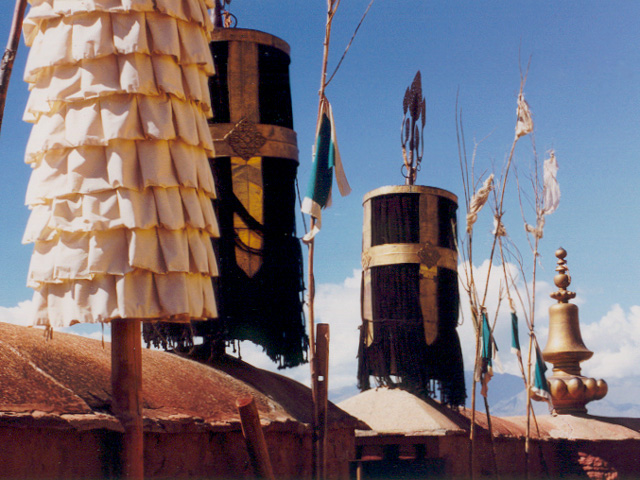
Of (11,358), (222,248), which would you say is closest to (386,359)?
(222,248)

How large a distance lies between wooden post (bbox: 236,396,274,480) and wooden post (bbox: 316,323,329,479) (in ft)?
2.93

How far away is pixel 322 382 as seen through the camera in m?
6.81

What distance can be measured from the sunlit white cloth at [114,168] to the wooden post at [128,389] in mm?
296

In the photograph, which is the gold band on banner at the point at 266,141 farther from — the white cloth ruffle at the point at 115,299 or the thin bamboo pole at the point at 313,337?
the white cloth ruffle at the point at 115,299

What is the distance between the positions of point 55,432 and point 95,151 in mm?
1838

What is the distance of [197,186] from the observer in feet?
17.4

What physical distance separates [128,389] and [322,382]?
1.95 meters

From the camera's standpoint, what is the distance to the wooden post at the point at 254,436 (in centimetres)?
579

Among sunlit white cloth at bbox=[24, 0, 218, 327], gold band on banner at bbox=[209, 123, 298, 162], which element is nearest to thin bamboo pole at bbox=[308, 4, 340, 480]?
sunlit white cloth at bbox=[24, 0, 218, 327]

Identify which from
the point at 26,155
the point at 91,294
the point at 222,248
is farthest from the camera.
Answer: the point at 222,248

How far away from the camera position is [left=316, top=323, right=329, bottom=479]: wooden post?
6785 millimetres

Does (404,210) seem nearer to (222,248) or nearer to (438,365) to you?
(438,365)

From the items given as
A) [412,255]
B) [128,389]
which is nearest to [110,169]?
[128,389]

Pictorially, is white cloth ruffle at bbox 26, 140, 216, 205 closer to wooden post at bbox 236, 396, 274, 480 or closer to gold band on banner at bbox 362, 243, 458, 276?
wooden post at bbox 236, 396, 274, 480
